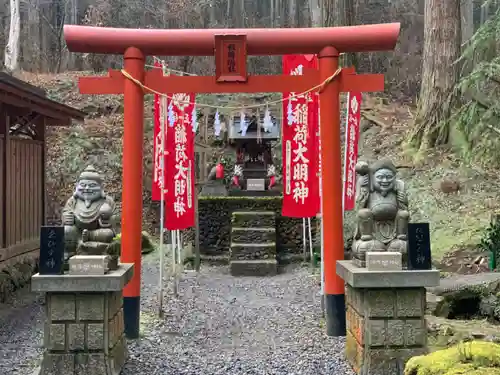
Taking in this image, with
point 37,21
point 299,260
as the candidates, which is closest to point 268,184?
point 299,260

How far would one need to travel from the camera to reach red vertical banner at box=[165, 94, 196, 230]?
8492 mm

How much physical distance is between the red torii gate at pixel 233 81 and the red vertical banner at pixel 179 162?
75.3 inches

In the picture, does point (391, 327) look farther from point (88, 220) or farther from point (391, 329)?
point (88, 220)

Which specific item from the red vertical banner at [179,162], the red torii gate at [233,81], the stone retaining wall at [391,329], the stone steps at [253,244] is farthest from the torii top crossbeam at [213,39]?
the stone steps at [253,244]

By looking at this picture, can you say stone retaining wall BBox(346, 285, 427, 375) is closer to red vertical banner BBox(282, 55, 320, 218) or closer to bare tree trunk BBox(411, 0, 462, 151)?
red vertical banner BBox(282, 55, 320, 218)

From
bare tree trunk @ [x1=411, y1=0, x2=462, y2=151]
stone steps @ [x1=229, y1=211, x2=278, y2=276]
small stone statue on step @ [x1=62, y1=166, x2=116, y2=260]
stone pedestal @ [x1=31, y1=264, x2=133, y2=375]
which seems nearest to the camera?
stone pedestal @ [x1=31, y1=264, x2=133, y2=375]

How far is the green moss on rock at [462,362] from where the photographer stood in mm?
2846

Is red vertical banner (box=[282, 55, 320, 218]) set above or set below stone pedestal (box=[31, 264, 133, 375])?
above

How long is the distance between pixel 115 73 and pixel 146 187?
11.3 meters

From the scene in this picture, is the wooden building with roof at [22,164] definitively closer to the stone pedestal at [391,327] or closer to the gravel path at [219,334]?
the gravel path at [219,334]

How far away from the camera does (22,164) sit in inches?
386

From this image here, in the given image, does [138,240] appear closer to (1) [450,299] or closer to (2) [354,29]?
(2) [354,29]

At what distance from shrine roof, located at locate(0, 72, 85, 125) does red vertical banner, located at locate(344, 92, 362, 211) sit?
4.81 m

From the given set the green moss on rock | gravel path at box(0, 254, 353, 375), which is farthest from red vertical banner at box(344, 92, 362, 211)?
the green moss on rock
